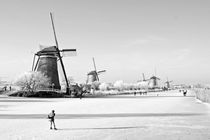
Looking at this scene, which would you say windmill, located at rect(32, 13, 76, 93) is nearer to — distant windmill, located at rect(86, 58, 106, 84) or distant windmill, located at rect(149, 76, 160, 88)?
distant windmill, located at rect(86, 58, 106, 84)

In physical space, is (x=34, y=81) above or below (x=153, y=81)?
below

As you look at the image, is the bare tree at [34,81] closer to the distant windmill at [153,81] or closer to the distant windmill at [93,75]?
the distant windmill at [93,75]

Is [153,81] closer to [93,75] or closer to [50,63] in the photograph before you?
[93,75]

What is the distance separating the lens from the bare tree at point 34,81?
5766cm

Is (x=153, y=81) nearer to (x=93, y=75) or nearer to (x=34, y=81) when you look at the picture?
(x=93, y=75)

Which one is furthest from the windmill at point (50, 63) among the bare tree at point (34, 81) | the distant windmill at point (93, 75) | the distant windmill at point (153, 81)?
the distant windmill at point (153, 81)

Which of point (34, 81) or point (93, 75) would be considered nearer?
point (34, 81)

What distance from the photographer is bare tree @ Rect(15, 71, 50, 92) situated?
57.7 m

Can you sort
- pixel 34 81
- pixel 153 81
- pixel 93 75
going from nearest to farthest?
1. pixel 34 81
2. pixel 93 75
3. pixel 153 81

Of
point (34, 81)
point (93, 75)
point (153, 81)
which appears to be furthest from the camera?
point (153, 81)

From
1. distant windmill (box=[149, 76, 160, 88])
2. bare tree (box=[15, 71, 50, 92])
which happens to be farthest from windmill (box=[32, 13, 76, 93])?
distant windmill (box=[149, 76, 160, 88])

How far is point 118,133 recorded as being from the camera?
12.9 meters

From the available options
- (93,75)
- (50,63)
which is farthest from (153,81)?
(50,63)

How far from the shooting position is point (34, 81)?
191 feet
